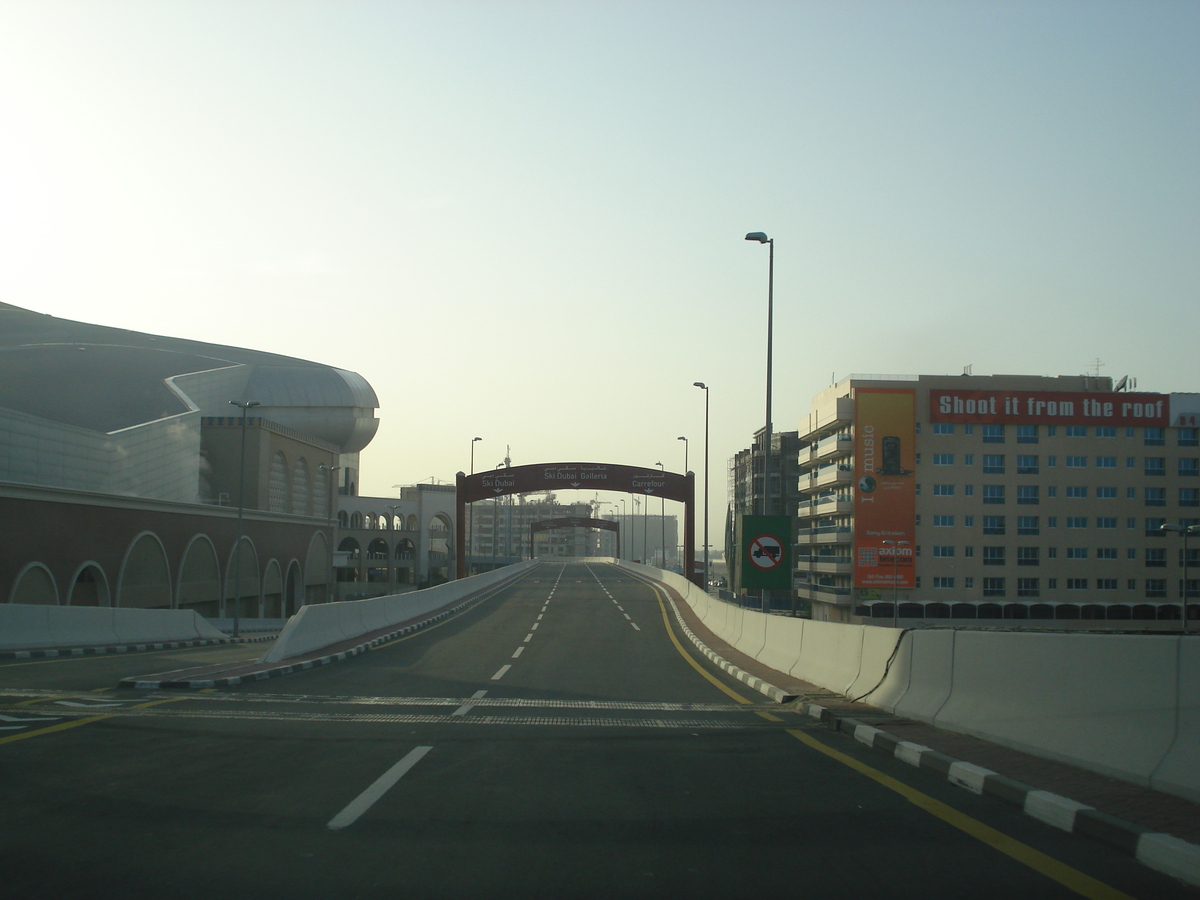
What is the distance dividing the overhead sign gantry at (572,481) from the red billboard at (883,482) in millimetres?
19811

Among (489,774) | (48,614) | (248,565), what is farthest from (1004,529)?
(489,774)

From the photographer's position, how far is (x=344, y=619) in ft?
74.0

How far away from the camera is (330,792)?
670 cm

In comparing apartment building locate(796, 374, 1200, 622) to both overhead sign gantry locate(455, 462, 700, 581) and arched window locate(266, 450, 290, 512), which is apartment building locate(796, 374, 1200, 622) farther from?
arched window locate(266, 450, 290, 512)

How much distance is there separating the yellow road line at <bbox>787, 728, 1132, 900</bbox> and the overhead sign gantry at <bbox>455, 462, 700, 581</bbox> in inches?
1689

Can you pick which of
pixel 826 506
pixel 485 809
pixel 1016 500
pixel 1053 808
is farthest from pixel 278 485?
pixel 1053 808

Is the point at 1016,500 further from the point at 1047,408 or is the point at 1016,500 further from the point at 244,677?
the point at 244,677

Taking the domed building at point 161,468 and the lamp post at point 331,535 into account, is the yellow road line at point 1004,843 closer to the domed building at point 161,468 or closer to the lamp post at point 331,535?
the domed building at point 161,468

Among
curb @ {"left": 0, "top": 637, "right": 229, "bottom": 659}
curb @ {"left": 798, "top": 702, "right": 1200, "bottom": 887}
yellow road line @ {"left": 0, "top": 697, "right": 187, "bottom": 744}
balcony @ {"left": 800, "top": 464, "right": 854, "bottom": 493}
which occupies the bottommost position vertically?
curb @ {"left": 0, "top": 637, "right": 229, "bottom": 659}

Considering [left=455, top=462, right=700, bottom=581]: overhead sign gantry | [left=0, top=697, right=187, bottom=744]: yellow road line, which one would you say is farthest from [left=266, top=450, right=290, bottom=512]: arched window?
[left=0, top=697, right=187, bottom=744]: yellow road line

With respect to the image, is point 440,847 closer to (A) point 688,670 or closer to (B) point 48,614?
(A) point 688,670

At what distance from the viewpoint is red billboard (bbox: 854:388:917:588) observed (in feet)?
215

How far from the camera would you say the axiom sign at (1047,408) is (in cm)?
6625

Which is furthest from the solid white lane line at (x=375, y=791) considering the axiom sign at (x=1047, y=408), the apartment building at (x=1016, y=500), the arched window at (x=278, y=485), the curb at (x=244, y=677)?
the axiom sign at (x=1047, y=408)
